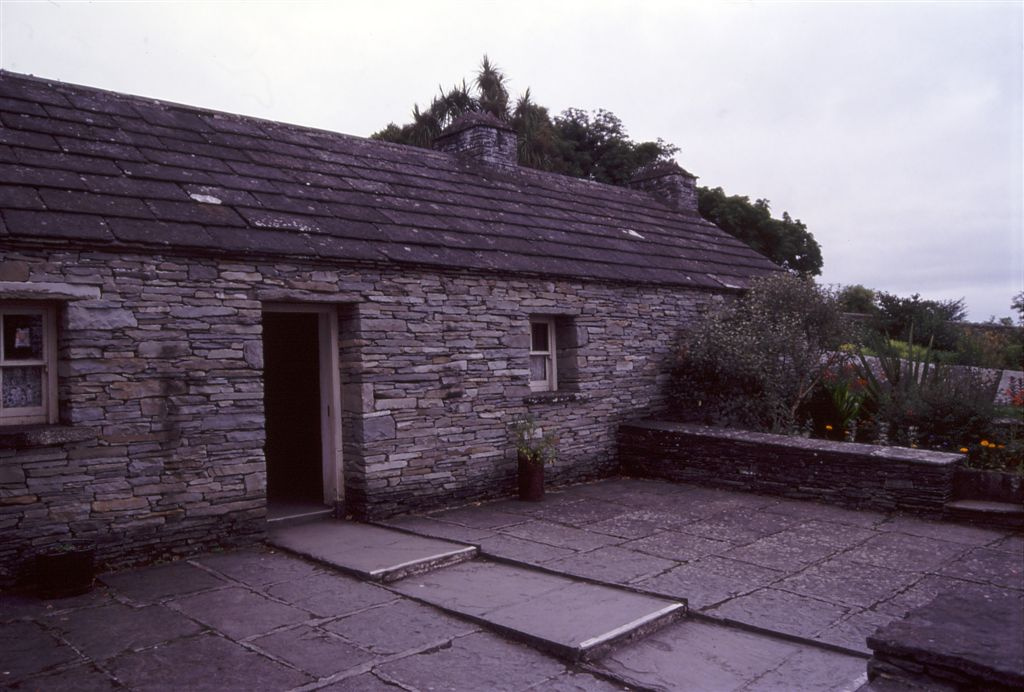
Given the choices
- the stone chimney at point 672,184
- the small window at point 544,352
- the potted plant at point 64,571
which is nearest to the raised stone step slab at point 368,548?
the potted plant at point 64,571

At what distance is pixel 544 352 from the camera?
10.5 metres

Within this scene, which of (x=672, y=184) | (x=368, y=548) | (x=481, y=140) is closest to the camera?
(x=368, y=548)

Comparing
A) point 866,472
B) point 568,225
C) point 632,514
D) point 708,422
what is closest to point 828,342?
point 708,422

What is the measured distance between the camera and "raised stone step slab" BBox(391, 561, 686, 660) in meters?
4.68

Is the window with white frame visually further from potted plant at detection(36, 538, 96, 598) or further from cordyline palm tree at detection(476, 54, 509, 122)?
cordyline palm tree at detection(476, 54, 509, 122)

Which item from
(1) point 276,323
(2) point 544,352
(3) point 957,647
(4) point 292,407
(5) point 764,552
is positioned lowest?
(5) point 764,552

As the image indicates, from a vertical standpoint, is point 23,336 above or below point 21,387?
above

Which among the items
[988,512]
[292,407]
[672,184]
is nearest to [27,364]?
[292,407]

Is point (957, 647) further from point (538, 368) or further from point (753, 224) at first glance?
point (753, 224)

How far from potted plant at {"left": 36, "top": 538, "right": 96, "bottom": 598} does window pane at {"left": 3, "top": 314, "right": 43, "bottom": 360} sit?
168 centimetres

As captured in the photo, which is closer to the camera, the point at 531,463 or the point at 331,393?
the point at 331,393

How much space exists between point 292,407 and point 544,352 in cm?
363

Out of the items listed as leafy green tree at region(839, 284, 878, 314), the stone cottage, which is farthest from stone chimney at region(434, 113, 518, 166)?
leafy green tree at region(839, 284, 878, 314)

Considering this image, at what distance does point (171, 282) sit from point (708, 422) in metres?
7.90
